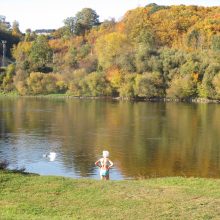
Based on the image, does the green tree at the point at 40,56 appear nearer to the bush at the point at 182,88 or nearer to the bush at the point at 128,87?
the bush at the point at 128,87

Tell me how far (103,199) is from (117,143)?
22480 mm

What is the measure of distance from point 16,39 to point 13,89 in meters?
49.1

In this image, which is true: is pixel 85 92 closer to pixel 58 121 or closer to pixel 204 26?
pixel 204 26

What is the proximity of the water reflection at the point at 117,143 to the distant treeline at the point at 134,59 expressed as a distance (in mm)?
33454

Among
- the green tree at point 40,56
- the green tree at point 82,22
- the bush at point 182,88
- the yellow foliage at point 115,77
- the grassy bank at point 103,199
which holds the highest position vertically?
the green tree at point 82,22

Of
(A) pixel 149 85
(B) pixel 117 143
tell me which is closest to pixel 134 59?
(A) pixel 149 85

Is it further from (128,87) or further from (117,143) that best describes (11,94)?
(117,143)

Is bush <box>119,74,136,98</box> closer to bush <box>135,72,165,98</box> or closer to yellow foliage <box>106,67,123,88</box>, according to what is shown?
yellow foliage <box>106,67,123,88</box>

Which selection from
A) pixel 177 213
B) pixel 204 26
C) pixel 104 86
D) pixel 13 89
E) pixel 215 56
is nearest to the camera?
pixel 177 213

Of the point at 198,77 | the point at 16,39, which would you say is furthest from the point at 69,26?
the point at 198,77

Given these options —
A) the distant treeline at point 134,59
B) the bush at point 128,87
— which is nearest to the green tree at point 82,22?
the distant treeline at point 134,59

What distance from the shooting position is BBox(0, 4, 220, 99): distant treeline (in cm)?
8838

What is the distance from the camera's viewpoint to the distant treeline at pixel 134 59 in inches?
3479

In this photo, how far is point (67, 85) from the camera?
103m
